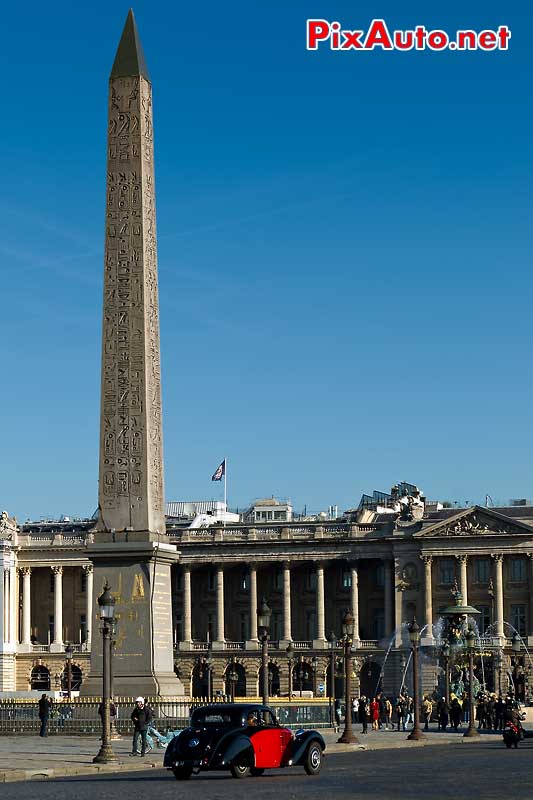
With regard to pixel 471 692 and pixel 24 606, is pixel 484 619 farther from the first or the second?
pixel 471 692

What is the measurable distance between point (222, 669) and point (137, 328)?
89.8m

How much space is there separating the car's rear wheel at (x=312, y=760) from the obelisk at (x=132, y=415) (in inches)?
542

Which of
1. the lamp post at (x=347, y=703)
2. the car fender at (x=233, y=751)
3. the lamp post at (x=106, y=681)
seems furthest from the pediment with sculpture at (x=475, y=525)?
the car fender at (x=233, y=751)

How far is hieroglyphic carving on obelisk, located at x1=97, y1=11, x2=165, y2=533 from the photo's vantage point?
52344 mm

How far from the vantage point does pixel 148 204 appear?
5412 centimetres

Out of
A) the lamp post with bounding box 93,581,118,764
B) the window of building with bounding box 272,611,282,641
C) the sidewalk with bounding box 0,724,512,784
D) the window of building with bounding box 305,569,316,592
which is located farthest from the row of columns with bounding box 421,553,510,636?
the lamp post with bounding box 93,581,118,764

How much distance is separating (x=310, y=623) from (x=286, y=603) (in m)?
3.88

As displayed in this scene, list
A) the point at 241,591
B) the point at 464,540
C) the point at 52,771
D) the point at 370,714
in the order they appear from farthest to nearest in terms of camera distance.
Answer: the point at 241,591 < the point at 464,540 < the point at 370,714 < the point at 52,771

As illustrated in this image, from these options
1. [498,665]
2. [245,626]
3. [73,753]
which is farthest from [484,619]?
[73,753]

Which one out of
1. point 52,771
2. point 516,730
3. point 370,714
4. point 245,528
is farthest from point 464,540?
point 52,771

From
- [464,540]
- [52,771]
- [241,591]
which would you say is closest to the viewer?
[52,771]

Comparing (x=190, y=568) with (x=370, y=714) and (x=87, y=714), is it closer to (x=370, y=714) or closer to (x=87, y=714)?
(x=370, y=714)

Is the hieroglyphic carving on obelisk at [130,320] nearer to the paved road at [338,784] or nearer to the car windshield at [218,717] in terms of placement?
the paved road at [338,784]

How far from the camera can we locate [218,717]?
3809 cm
